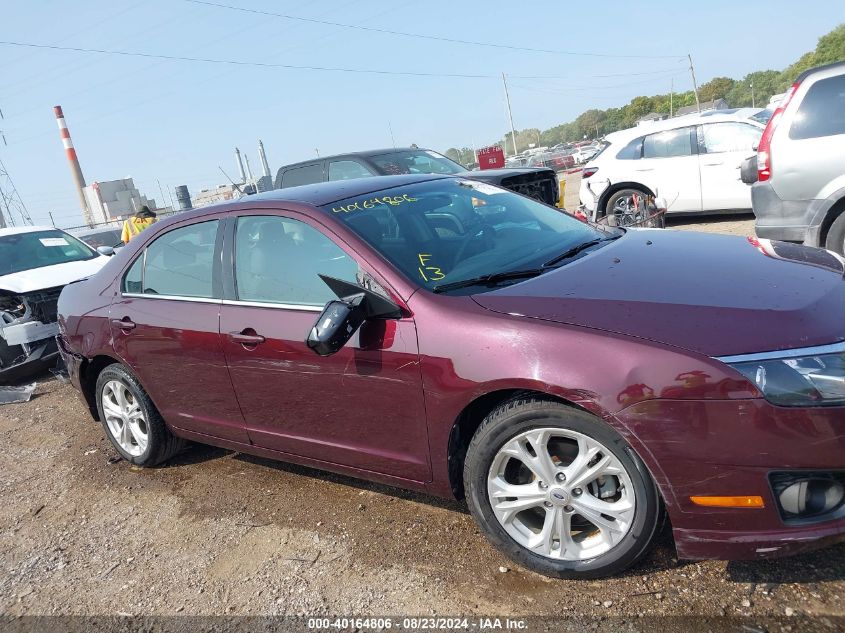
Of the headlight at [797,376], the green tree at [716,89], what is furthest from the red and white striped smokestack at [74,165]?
the green tree at [716,89]

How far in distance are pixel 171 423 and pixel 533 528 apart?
2.41 meters

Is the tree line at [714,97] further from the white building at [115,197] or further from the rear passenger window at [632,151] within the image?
the rear passenger window at [632,151]

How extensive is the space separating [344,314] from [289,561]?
125cm

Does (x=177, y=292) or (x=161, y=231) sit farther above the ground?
(x=161, y=231)

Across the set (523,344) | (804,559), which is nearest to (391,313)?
(523,344)

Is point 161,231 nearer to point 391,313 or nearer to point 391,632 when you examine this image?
point 391,313

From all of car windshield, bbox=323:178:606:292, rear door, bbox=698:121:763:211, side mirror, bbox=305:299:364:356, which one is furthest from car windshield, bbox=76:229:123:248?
side mirror, bbox=305:299:364:356

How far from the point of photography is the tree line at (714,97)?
71312mm

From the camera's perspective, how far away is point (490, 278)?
2969mm

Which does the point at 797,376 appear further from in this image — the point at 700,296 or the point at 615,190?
the point at 615,190

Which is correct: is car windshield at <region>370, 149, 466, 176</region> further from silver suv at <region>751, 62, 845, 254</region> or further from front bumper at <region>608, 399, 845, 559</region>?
front bumper at <region>608, 399, 845, 559</region>

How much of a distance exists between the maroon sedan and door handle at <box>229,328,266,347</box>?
0.02 metres

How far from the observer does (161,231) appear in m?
4.14

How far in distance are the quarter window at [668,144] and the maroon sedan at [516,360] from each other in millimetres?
6310
